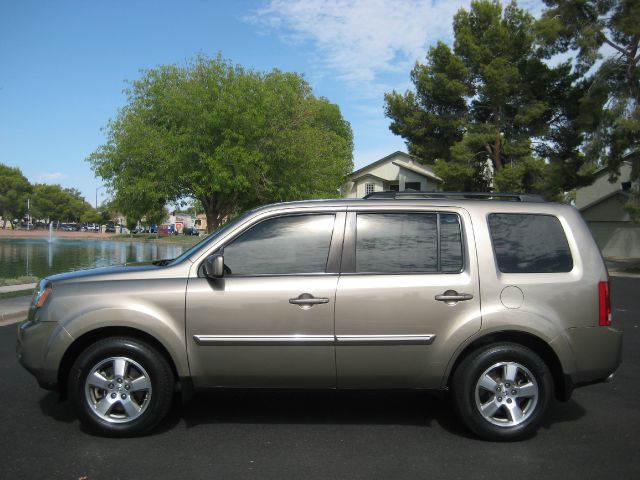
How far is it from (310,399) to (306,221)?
6.25ft

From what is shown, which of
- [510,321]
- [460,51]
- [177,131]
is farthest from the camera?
[460,51]

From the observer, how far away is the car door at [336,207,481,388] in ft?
14.2

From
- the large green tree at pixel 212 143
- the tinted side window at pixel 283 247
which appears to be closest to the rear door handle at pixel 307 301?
the tinted side window at pixel 283 247

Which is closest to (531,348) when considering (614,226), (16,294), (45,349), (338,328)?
(338,328)

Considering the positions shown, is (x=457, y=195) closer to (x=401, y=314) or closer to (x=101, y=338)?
(x=401, y=314)

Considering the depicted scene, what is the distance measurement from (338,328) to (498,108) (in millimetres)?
31701

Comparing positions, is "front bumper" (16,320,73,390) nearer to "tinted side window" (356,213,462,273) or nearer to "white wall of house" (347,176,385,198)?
"tinted side window" (356,213,462,273)

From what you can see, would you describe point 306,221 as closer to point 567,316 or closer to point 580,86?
point 567,316

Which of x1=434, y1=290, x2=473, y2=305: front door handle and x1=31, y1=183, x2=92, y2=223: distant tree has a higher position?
x1=31, y1=183, x2=92, y2=223: distant tree

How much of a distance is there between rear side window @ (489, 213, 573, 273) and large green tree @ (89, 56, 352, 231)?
23288mm

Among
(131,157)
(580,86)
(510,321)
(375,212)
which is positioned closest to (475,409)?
(510,321)

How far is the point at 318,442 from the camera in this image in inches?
172

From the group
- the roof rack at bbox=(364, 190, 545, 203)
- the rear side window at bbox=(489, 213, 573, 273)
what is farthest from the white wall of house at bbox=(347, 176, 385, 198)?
the rear side window at bbox=(489, 213, 573, 273)

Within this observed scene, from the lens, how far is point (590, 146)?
86.7 ft
